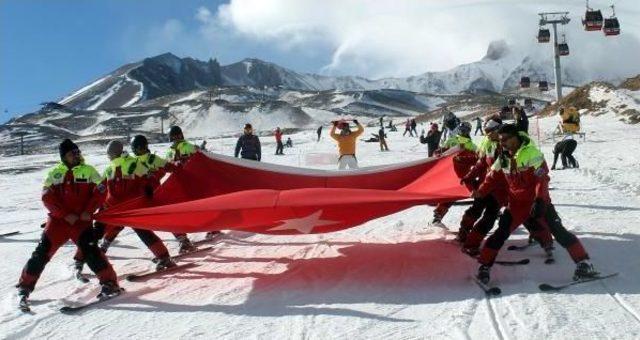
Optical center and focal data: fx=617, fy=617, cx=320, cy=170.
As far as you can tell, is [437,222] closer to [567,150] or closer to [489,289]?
[489,289]

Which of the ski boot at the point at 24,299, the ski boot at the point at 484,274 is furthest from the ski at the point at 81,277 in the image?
the ski boot at the point at 484,274

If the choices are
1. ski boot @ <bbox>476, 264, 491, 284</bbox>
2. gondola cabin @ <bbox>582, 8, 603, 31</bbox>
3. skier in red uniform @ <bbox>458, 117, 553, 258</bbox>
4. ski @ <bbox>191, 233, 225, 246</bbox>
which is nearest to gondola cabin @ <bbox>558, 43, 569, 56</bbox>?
gondola cabin @ <bbox>582, 8, 603, 31</bbox>

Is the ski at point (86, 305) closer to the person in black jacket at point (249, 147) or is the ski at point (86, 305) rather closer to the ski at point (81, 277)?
the ski at point (81, 277)

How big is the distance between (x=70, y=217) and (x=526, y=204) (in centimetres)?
428

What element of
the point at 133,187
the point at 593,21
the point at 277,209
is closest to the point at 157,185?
the point at 133,187

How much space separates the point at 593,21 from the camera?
30891 millimetres

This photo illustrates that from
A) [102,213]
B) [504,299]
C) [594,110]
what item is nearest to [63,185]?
[102,213]

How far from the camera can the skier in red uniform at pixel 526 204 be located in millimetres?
5570

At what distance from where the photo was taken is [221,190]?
27.1 ft

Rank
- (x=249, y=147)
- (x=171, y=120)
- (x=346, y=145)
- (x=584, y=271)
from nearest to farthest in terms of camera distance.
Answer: (x=584, y=271) → (x=346, y=145) → (x=249, y=147) → (x=171, y=120)

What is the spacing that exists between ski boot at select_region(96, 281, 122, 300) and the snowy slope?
12 cm

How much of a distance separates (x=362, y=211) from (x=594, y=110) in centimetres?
3328

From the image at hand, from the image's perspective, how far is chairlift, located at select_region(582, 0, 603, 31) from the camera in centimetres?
3078

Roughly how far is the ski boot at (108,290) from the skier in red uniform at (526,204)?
3.47 meters
